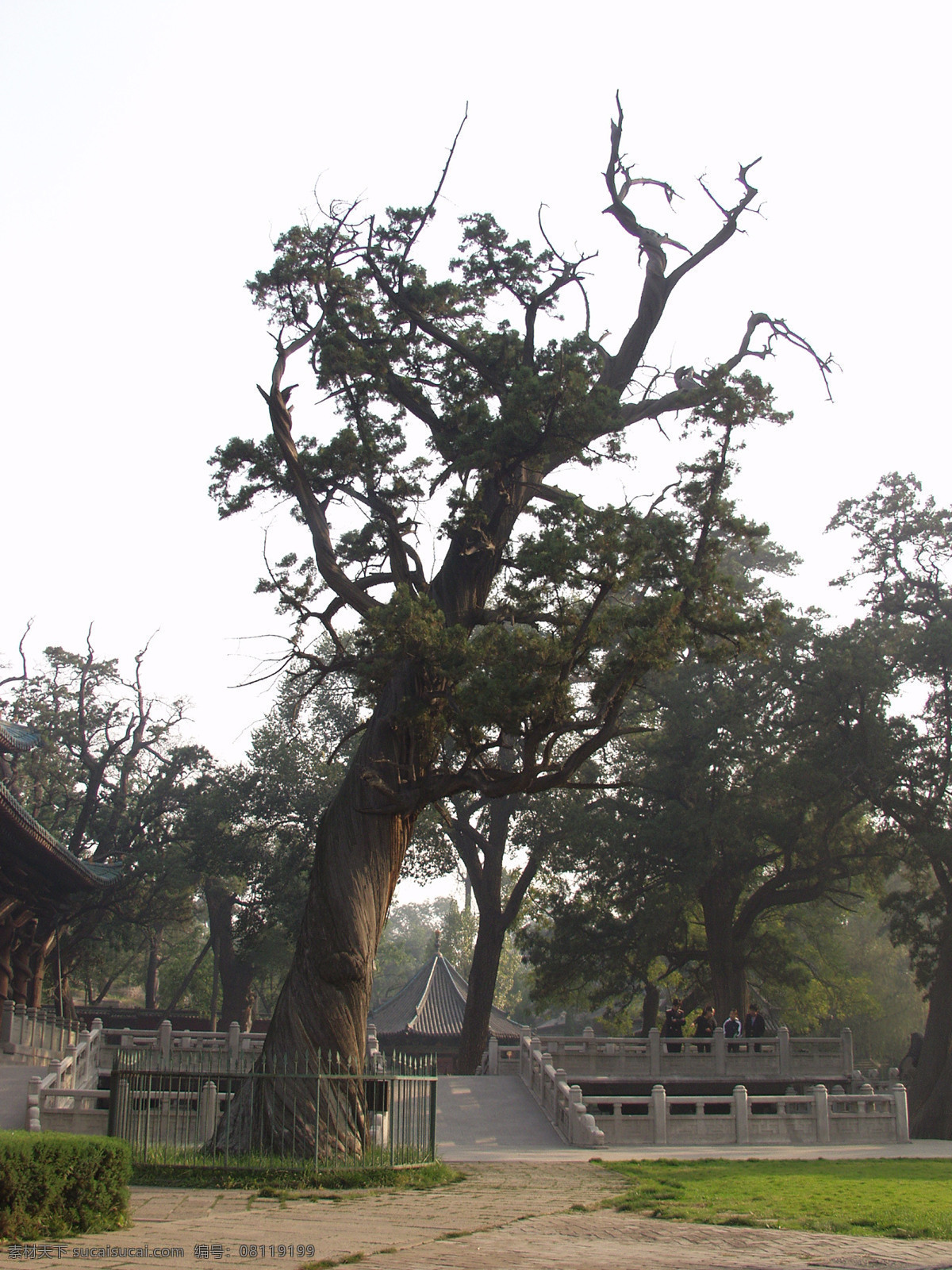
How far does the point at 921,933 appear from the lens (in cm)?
2706

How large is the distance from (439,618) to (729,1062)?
15767 mm

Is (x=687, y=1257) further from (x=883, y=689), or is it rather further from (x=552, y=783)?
(x=883, y=689)

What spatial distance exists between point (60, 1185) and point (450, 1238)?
2649 mm

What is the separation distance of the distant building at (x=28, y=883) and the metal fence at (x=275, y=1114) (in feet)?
35.5

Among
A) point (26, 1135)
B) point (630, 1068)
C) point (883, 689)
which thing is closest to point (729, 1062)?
point (630, 1068)

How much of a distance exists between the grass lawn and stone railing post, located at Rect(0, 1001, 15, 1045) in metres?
13.9

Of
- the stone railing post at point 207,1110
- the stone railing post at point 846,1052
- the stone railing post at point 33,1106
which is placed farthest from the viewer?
the stone railing post at point 846,1052

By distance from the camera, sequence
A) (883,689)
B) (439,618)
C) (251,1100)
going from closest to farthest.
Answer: (251,1100)
(439,618)
(883,689)

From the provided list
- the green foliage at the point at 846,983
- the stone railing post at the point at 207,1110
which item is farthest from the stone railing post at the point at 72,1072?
the green foliage at the point at 846,983

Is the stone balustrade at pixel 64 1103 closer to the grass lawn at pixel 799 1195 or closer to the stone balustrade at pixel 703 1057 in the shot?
the grass lawn at pixel 799 1195

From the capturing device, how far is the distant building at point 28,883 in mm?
22672

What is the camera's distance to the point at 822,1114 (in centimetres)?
1848

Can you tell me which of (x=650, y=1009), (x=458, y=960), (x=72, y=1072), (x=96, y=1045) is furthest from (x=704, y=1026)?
(x=458, y=960)

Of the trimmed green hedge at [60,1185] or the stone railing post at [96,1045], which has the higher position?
the trimmed green hedge at [60,1185]
